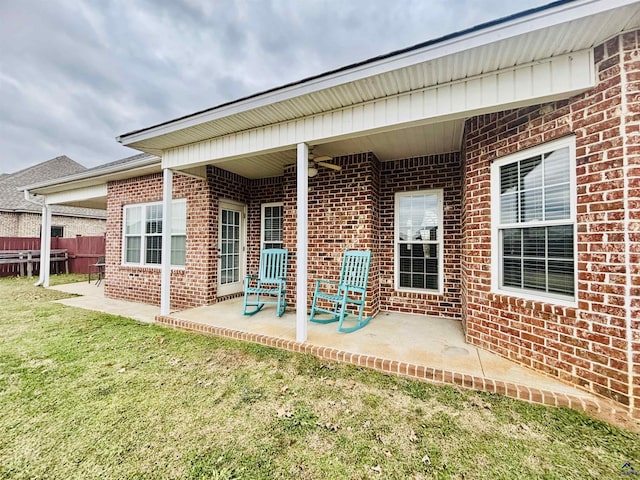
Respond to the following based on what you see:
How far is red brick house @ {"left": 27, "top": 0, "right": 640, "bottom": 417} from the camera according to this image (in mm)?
2018

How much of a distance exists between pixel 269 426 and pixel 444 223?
3910 mm

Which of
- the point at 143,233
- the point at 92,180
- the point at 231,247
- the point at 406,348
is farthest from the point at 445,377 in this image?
the point at 92,180

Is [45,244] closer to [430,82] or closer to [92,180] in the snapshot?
[92,180]

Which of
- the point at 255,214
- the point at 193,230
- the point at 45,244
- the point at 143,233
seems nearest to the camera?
the point at 193,230

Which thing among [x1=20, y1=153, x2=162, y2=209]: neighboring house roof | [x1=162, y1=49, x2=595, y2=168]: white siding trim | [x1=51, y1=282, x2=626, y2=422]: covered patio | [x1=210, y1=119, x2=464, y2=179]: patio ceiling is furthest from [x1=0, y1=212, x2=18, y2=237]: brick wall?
[x1=162, y1=49, x2=595, y2=168]: white siding trim

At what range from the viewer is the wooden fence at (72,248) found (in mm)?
11398

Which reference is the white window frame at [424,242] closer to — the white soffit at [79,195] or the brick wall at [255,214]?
the brick wall at [255,214]

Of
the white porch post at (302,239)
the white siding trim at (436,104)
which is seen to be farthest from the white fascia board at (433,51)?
the white porch post at (302,239)

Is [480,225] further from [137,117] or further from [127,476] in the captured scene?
[137,117]

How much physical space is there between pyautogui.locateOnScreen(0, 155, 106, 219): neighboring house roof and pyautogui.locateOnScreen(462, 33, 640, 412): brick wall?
1852 centimetres

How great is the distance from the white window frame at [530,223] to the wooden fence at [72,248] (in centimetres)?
1461

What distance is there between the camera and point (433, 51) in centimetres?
223

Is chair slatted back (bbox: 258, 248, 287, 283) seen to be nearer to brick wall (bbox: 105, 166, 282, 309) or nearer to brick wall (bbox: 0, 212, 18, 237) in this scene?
brick wall (bbox: 105, 166, 282, 309)

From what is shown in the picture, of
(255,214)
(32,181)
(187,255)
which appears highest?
(32,181)
